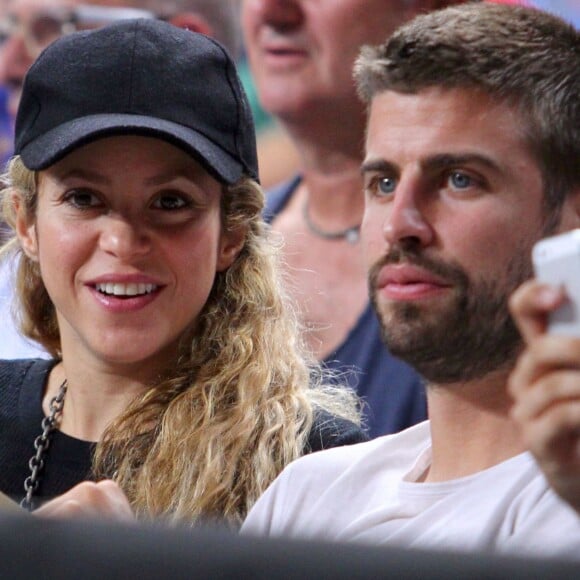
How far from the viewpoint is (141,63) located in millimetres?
1667

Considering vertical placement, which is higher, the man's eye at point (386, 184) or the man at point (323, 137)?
the man at point (323, 137)

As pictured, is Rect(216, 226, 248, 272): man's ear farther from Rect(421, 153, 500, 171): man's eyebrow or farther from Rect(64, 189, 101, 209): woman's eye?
Rect(421, 153, 500, 171): man's eyebrow

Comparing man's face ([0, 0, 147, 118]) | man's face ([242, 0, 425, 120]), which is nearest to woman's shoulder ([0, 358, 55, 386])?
man's face ([242, 0, 425, 120])

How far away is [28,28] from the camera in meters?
3.10

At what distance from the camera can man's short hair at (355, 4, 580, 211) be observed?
4.03 ft

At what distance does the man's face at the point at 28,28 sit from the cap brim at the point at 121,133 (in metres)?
1.39

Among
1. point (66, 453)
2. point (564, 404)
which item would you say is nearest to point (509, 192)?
point (564, 404)

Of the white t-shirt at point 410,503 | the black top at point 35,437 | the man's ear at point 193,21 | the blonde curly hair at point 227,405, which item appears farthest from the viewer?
the man's ear at point 193,21

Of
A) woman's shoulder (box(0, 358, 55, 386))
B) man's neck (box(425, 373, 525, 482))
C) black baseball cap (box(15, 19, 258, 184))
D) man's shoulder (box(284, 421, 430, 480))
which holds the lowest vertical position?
man's shoulder (box(284, 421, 430, 480))

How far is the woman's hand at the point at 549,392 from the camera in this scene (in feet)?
2.70

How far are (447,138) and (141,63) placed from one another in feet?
1.90

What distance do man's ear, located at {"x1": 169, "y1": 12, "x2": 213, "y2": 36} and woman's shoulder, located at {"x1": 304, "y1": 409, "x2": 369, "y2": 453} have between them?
143 centimetres

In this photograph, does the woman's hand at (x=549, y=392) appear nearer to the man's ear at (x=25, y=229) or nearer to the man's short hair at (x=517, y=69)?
the man's short hair at (x=517, y=69)

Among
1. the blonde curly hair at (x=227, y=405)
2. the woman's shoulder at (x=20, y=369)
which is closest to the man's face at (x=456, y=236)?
the blonde curly hair at (x=227, y=405)
